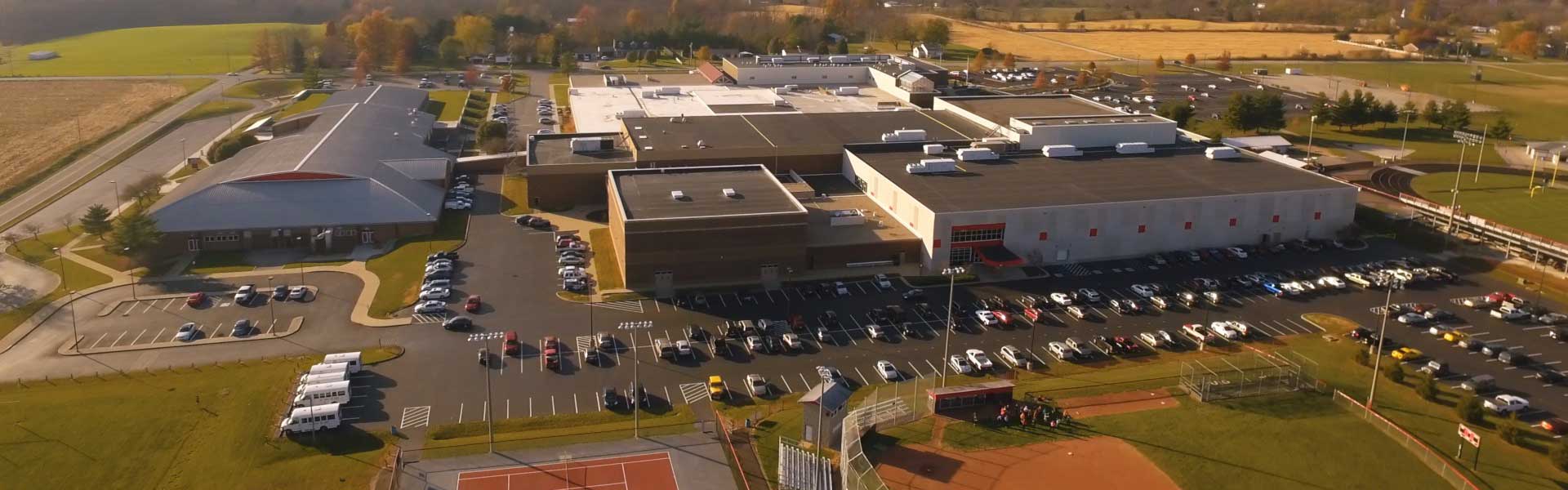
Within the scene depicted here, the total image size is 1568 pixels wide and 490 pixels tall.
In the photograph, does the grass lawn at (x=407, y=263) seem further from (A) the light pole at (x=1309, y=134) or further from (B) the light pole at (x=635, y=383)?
(A) the light pole at (x=1309, y=134)

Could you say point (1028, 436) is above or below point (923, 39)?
below

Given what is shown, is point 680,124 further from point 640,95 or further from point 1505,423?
point 1505,423

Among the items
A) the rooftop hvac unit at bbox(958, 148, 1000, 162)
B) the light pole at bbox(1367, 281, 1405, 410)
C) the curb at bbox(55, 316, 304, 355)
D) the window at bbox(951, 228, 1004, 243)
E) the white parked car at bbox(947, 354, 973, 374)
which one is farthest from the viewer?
the rooftop hvac unit at bbox(958, 148, 1000, 162)

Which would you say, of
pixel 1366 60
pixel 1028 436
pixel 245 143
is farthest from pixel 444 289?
pixel 1366 60

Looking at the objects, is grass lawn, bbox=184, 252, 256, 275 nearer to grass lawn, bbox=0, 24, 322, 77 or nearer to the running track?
the running track

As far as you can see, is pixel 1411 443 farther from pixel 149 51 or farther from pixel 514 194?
pixel 149 51

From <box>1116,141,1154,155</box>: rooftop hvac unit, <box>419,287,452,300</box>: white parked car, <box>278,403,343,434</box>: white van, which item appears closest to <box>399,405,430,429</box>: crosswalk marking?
<box>278,403,343,434</box>: white van
